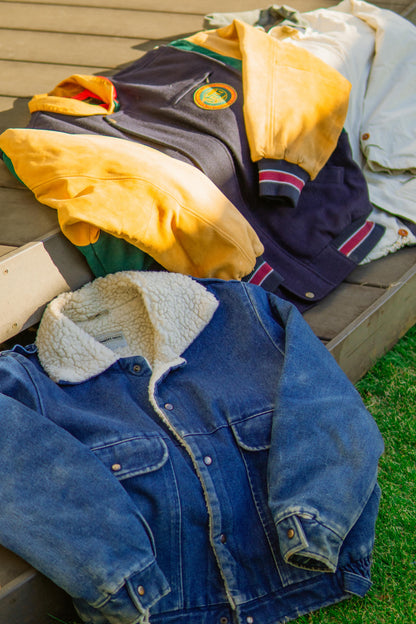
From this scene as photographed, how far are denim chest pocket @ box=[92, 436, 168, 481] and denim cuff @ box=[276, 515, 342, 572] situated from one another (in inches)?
10.8

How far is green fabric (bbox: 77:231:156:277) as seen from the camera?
5.25 ft

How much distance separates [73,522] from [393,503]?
77cm

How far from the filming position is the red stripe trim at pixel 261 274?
1834mm

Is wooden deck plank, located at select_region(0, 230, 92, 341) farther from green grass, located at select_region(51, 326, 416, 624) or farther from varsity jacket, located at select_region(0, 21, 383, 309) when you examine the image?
green grass, located at select_region(51, 326, 416, 624)

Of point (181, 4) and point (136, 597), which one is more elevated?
point (181, 4)

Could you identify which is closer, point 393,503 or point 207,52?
point 393,503

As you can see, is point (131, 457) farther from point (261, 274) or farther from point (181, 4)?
point (181, 4)

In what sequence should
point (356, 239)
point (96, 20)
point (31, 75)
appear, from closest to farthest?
point (356, 239), point (31, 75), point (96, 20)

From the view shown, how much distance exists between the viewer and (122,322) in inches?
62.5

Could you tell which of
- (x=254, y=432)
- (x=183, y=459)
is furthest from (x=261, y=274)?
(x=183, y=459)

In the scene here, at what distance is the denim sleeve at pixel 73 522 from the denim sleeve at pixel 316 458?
0.28m

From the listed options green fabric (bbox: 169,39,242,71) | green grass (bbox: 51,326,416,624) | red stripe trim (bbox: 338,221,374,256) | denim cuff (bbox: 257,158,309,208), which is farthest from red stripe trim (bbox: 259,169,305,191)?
green grass (bbox: 51,326,416,624)

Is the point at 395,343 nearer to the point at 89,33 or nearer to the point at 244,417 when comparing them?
the point at 244,417

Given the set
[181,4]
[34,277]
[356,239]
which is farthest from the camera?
[181,4]
